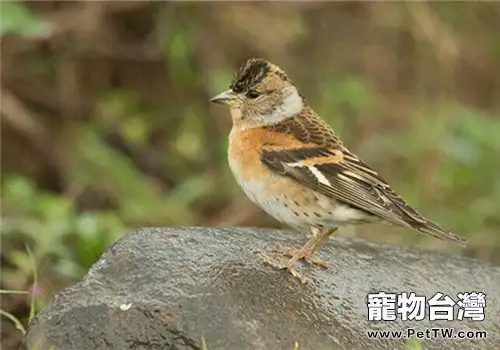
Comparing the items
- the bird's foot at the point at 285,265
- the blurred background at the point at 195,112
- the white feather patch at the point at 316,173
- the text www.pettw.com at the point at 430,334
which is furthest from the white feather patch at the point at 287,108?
the blurred background at the point at 195,112

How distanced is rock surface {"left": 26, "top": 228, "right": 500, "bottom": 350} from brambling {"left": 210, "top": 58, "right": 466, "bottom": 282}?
0.71ft

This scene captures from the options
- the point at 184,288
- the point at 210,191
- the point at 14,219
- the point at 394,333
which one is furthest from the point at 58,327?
the point at 210,191

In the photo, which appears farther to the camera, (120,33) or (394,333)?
(120,33)

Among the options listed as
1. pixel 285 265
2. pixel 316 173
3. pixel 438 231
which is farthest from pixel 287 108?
pixel 438 231

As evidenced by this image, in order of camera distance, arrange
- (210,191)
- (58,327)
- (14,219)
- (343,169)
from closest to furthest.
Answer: (58,327) < (343,169) < (14,219) < (210,191)

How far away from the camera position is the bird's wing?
4.40m

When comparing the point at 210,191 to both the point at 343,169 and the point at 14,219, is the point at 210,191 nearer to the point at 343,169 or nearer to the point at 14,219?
the point at 14,219

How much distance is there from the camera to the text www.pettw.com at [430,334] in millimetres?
4060

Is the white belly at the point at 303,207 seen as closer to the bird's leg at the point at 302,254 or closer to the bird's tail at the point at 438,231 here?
the bird's leg at the point at 302,254

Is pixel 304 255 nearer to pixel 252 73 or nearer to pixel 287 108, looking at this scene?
pixel 287 108

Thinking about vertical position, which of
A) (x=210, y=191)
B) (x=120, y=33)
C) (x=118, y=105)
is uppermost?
(x=120, y=33)

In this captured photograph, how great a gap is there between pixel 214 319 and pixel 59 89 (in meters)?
4.64

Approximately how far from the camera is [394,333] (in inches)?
→ 161

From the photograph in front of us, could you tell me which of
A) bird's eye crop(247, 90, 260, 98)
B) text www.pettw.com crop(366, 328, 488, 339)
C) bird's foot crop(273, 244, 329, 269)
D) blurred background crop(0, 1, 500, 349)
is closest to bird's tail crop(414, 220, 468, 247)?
text www.pettw.com crop(366, 328, 488, 339)
